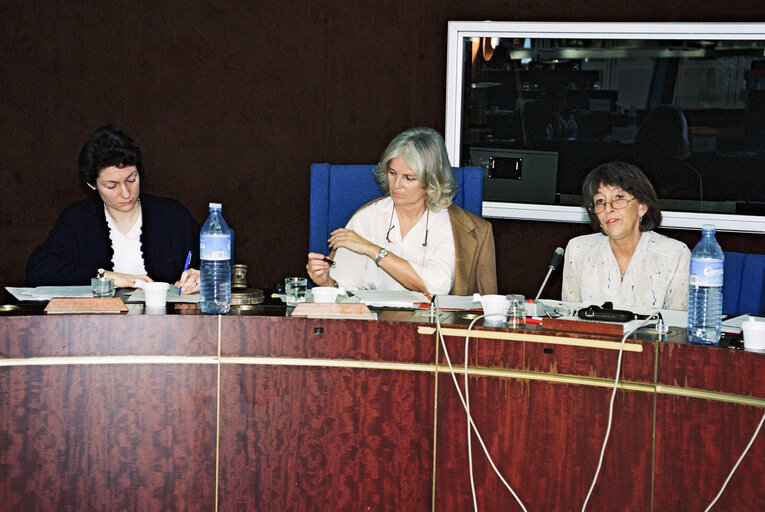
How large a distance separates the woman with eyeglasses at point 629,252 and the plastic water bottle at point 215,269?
1052 mm

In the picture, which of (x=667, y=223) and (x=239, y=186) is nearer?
(x=667, y=223)

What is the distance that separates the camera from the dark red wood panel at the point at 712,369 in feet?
5.71

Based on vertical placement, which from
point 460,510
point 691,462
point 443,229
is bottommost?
point 460,510

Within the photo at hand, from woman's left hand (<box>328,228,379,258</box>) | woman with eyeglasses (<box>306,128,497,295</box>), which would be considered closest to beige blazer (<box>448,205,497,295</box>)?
woman with eyeglasses (<box>306,128,497,295</box>)

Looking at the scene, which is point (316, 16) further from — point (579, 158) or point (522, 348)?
point (522, 348)

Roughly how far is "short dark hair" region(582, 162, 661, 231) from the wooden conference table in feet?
2.46

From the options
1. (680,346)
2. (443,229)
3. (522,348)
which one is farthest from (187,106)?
(680,346)

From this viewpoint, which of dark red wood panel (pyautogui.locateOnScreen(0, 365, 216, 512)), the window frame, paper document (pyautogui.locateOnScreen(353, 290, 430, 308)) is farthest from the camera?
the window frame

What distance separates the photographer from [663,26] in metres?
3.46

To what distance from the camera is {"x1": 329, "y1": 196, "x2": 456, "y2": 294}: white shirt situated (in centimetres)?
285

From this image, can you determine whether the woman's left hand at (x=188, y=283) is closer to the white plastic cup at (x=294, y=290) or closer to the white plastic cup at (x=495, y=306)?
the white plastic cup at (x=294, y=290)

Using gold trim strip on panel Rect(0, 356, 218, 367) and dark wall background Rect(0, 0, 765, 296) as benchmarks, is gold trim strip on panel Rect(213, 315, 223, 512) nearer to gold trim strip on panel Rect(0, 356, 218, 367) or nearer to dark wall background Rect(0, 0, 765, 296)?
gold trim strip on panel Rect(0, 356, 218, 367)

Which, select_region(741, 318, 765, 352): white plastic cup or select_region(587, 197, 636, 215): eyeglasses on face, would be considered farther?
select_region(587, 197, 636, 215): eyeglasses on face

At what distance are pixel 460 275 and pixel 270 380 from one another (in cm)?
97
